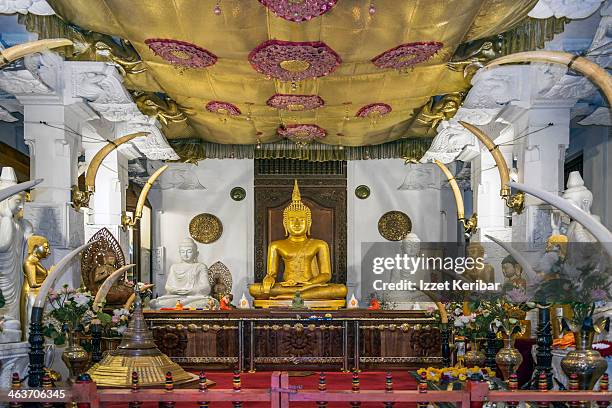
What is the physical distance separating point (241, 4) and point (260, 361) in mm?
A: 3604

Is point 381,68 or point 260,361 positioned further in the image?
point 260,361

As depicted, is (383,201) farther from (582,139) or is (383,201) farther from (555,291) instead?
(555,291)

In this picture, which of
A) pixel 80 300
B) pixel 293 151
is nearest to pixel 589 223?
pixel 80 300

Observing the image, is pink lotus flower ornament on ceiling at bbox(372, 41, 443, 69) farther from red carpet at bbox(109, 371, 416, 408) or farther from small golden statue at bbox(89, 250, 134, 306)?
small golden statue at bbox(89, 250, 134, 306)

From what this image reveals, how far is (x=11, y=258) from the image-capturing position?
18.0 ft

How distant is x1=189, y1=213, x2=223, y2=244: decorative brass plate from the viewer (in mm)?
11312

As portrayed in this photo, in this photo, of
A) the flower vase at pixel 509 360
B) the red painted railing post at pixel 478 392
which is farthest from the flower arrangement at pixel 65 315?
the red painted railing post at pixel 478 392

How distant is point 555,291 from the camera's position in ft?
15.2

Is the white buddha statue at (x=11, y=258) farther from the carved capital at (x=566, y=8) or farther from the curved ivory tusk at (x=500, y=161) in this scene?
the curved ivory tusk at (x=500, y=161)

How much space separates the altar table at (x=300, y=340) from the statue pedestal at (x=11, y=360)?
1.78 metres

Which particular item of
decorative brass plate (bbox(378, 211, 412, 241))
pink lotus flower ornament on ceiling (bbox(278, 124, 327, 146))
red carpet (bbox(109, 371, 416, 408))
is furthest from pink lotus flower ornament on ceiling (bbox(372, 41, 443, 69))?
decorative brass plate (bbox(378, 211, 412, 241))

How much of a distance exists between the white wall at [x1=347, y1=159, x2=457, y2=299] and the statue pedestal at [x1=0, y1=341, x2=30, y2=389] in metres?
6.38

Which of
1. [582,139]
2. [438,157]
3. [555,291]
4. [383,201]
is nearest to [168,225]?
[383,201]

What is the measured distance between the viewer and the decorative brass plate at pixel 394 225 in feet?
37.0
